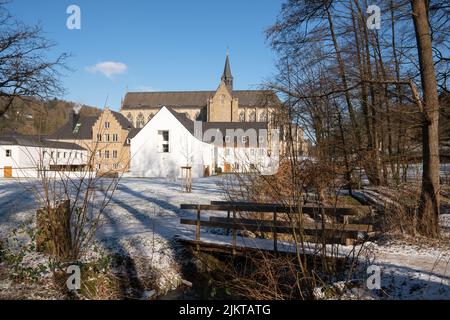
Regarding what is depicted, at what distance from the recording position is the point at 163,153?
37.9 meters

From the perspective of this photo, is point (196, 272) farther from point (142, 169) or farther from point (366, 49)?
point (142, 169)

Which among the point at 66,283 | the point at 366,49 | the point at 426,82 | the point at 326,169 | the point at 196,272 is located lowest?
the point at 196,272

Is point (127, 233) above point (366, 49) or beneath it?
beneath

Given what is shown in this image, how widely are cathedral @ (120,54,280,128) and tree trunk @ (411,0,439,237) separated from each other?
7258 cm

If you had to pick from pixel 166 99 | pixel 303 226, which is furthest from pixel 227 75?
pixel 303 226

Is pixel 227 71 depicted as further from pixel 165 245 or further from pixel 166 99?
pixel 165 245

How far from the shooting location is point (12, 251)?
8.42 metres

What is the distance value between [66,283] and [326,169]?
7.18 metres

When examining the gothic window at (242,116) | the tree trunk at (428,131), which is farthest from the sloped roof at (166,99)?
the tree trunk at (428,131)

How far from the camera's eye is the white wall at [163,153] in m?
37.4

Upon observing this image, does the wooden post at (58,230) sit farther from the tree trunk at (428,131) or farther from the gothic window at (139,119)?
the gothic window at (139,119)

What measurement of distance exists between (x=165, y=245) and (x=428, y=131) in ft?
22.9

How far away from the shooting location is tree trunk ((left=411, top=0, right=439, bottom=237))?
29.0 ft
